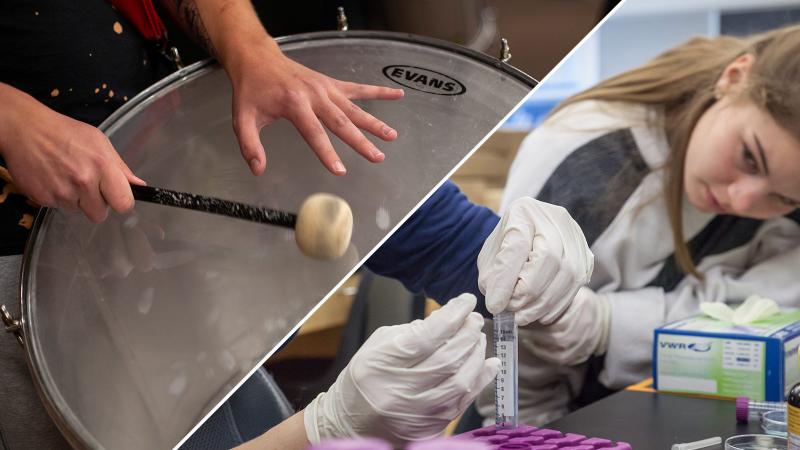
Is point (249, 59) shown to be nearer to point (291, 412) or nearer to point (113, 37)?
point (113, 37)

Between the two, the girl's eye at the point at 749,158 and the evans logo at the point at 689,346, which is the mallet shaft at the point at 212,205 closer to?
the evans logo at the point at 689,346

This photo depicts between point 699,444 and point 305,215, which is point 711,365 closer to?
point 699,444

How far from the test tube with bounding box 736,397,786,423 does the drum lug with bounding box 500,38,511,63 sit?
582mm

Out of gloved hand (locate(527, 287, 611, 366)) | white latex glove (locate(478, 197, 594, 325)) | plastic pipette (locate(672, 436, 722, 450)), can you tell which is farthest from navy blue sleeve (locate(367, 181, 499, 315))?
plastic pipette (locate(672, 436, 722, 450))

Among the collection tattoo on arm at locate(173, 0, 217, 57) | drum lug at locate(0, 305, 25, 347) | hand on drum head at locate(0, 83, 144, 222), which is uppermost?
tattoo on arm at locate(173, 0, 217, 57)

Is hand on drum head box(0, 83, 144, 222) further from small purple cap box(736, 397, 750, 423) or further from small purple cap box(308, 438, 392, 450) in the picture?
small purple cap box(736, 397, 750, 423)

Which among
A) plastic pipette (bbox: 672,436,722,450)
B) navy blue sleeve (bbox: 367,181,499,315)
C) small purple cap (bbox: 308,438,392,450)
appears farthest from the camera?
plastic pipette (bbox: 672,436,722,450)

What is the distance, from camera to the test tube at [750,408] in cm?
121

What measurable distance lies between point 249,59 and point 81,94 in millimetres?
216

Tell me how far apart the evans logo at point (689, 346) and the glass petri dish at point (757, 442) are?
0.90ft

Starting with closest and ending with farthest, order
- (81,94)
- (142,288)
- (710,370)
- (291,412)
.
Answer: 1. (291,412)
2. (142,288)
3. (81,94)
4. (710,370)

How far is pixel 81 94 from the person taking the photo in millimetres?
1071

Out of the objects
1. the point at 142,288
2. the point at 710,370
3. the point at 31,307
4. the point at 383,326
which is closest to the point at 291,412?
the point at 383,326

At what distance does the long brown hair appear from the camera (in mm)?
1595
